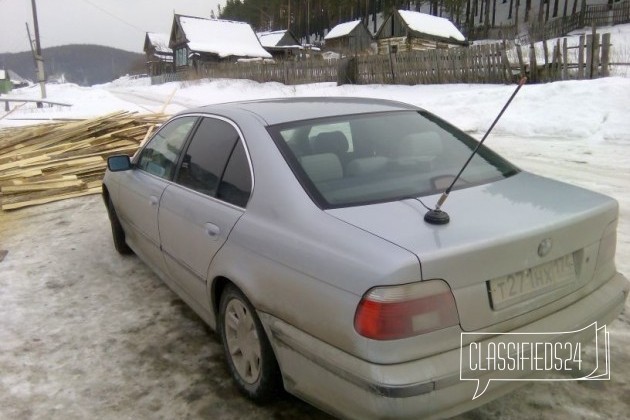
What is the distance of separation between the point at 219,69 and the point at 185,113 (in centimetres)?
3645

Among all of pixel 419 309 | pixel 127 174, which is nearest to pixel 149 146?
pixel 127 174

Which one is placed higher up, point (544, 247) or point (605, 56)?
point (605, 56)

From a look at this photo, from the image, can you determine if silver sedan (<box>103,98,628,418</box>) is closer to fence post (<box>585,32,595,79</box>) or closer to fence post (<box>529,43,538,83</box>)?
fence post (<box>585,32,595,79</box>)

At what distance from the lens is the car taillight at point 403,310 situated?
1808 millimetres

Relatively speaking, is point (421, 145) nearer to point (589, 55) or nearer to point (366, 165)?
point (366, 165)

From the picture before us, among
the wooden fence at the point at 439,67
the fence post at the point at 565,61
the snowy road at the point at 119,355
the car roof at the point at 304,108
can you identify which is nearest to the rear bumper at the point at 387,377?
the snowy road at the point at 119,355

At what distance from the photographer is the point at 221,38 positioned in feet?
169

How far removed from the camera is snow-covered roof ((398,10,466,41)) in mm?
39972

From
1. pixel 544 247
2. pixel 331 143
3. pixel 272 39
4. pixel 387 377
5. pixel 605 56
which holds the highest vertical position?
pixel 272 39

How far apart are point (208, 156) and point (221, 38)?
52.0 metres

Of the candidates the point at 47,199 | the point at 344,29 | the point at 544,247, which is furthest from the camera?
the point at 344,29

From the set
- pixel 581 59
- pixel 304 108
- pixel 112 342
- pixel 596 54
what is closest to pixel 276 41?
pixel 581 59

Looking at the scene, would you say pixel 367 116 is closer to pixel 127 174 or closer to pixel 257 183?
pixel 257 183

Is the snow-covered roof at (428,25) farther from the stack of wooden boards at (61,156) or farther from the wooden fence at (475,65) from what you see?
the stack of wooden boards at (61,156)
